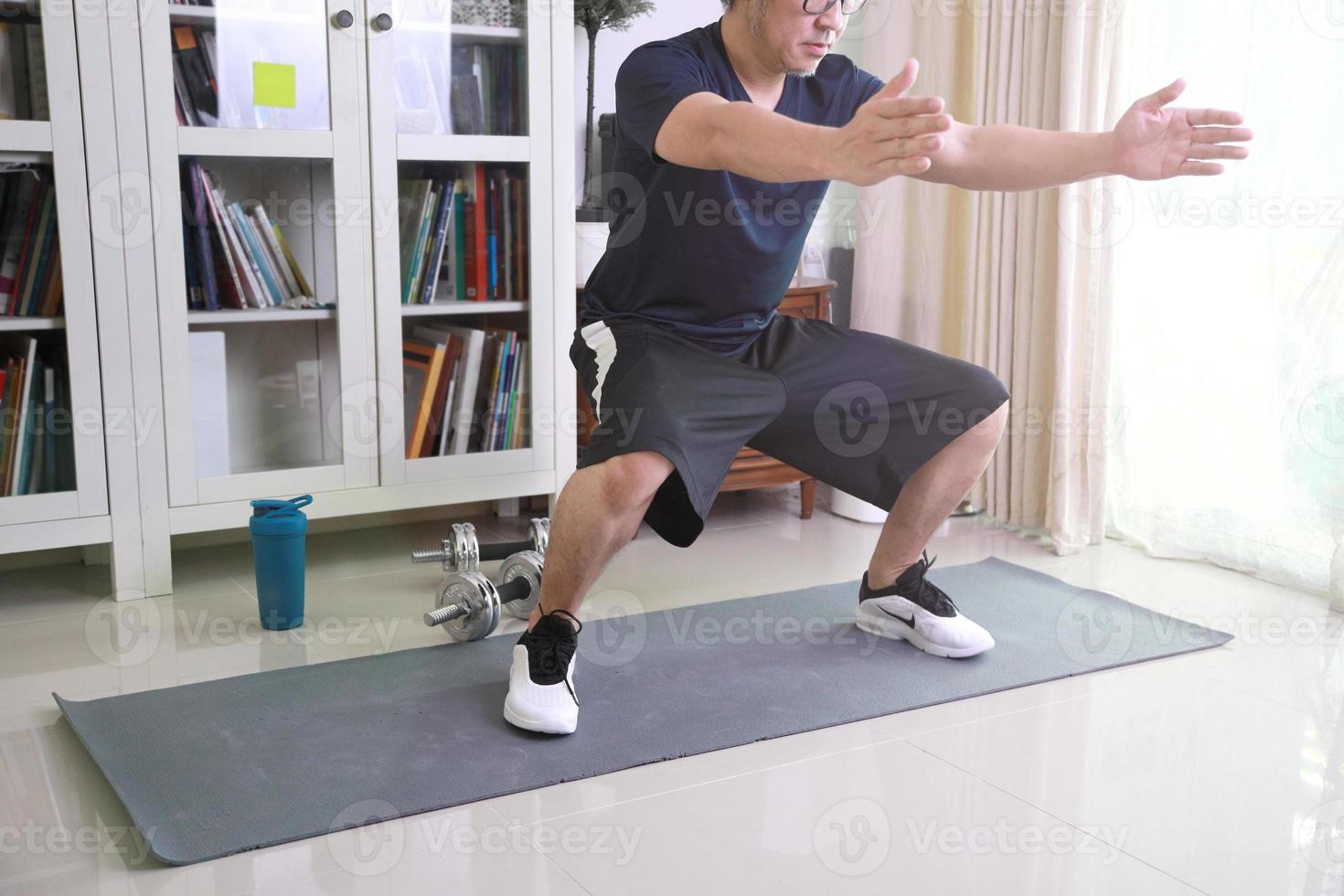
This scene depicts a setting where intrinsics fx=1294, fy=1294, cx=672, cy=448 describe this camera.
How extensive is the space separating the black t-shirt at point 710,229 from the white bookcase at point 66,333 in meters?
1.00

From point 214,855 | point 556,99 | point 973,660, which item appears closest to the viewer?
point 214,855

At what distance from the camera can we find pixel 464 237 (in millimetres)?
2943

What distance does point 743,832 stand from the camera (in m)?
1.65

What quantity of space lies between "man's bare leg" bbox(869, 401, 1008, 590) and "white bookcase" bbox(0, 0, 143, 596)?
4.94ft

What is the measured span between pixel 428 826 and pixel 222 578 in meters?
1.31

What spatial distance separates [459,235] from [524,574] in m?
0.89

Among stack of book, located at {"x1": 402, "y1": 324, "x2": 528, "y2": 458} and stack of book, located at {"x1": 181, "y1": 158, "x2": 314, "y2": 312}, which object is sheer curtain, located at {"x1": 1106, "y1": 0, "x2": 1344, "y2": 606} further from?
stack of book, located at {"x1": 181, "y1": 158, "x2": 314, "y2": 312}

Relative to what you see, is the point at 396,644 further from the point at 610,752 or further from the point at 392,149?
the point at 392,149

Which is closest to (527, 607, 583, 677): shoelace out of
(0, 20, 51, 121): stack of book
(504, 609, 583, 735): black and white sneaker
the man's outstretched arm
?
(504, 609, 583, 735): black and white sneaker

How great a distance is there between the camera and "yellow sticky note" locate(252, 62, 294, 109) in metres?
2.67

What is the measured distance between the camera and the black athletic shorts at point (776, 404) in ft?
6.68

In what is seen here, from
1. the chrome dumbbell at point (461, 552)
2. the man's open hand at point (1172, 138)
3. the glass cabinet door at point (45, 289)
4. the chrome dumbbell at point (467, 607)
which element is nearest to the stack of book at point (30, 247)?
the glass cabinet door at point (45, 289)

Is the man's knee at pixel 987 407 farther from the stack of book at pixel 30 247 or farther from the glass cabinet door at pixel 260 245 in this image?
the stack of book at pixel 30 247

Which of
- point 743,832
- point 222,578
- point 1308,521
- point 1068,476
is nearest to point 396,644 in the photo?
point 222,578
